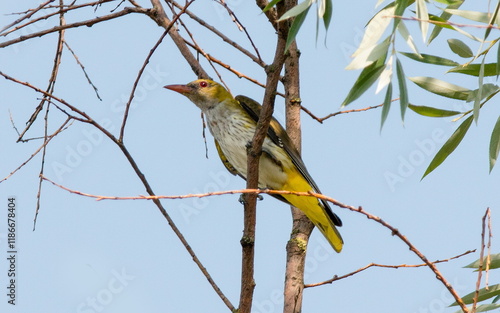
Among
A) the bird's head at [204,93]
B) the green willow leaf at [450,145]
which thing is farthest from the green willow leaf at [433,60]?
the bird's head at [204,93]

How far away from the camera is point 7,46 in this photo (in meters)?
2.88

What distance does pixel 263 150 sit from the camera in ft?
14.1

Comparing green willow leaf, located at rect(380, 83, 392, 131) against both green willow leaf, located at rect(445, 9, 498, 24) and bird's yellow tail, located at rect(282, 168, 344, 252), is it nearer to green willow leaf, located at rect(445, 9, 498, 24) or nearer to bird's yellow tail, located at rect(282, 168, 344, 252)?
green willow leaf, located at rect(445, 9, 498, 24)

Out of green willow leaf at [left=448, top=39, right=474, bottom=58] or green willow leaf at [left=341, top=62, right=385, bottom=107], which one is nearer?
green willow leaf at [left=341, top=62, right=385, bottom=107]

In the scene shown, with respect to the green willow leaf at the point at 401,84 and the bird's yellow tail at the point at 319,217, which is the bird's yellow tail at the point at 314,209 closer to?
the bird's yellow tail at the point at 319,217

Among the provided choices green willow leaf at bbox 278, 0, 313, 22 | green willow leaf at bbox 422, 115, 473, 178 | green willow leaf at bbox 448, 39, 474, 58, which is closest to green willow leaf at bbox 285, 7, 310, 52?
green willow leaf at bbox 278, 0, 313, 22

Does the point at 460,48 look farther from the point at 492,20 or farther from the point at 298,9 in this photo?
the point at 298,9

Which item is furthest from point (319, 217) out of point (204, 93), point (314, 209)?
point (204, 93)

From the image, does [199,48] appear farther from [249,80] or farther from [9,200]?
[9,200]

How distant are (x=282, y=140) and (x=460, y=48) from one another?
63.7 inches

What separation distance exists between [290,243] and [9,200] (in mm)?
2103

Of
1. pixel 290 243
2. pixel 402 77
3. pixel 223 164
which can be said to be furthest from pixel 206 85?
Result: pixel 402 77

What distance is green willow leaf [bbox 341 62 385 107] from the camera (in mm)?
2342

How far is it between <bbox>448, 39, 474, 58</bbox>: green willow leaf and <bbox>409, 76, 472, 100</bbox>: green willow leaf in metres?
0.13
